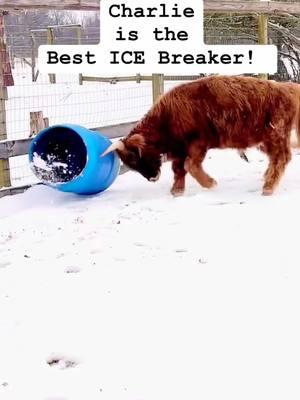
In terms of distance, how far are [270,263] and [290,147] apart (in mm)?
2307

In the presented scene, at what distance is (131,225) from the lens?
15.2 ft

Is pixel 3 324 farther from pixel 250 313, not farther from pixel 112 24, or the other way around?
pixel 112 24

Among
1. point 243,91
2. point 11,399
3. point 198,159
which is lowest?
point 11,399

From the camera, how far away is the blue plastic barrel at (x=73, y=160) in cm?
557

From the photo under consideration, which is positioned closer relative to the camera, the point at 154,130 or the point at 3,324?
the point at 3,324

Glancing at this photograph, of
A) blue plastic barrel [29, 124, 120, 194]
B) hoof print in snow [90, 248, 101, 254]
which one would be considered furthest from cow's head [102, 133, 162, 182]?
hoof print in snow [90, 248, 101, 254]

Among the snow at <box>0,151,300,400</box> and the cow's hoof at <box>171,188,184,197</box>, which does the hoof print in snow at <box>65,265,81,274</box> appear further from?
the cow's hoof at <box>171,188,184,197</box>

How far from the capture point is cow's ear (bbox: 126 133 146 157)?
18.5 ft

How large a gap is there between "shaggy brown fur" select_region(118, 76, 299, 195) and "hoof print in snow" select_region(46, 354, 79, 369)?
3179 millimetres

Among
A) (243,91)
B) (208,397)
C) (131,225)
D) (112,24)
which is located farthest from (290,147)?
(208,397)

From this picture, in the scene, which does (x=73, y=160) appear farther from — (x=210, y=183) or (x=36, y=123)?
(x=210, y=183)

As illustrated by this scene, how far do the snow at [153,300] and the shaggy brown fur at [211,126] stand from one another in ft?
1.60

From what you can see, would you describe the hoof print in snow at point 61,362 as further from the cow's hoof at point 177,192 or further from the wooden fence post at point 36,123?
the wooden fence post at point 36,123

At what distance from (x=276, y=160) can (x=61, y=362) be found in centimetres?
348
